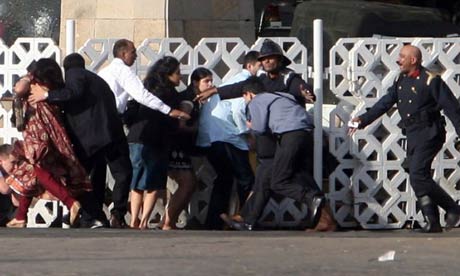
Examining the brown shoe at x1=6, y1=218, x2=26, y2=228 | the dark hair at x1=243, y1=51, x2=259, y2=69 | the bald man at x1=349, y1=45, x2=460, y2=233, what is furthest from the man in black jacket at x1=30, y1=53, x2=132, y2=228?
the bald man at x1=349, y1=45, x2=460, y2=233

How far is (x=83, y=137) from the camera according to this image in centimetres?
1247

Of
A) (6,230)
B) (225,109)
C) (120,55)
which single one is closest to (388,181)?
(225,109)

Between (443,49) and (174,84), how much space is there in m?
2.70

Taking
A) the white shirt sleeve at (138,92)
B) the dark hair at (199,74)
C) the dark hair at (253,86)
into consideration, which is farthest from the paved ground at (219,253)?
the dark hair at (199,74)

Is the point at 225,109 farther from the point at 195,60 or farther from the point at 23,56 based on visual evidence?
the point at 23,56

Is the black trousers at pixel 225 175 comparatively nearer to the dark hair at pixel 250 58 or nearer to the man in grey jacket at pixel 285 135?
the man in grey jacket at pixel 285 135

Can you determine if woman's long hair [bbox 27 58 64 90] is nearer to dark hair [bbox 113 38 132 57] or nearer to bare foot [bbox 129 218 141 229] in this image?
dark hair [bbox 113 38 132 57]

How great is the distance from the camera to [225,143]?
1287 cm

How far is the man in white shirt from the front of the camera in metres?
12.4

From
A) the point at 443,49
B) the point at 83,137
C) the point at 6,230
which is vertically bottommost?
the point at 6,230

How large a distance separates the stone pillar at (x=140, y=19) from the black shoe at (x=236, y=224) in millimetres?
2468

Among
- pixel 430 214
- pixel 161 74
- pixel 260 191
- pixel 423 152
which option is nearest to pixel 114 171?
pixel 161 74

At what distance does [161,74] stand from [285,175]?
151 centimetres

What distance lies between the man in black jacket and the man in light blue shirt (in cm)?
85
